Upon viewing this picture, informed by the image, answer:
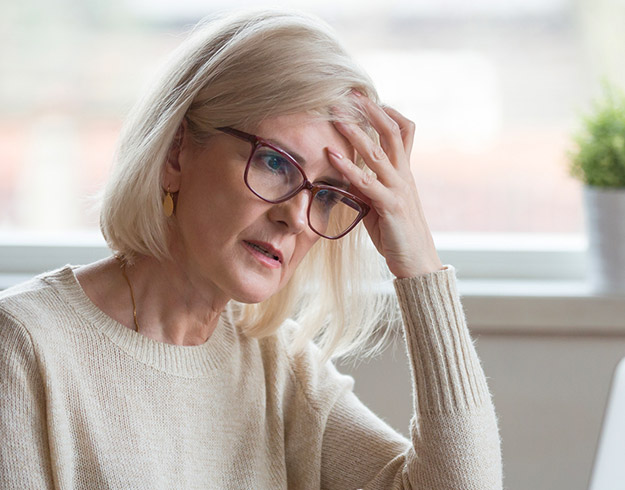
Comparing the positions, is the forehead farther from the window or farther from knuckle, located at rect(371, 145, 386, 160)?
the window

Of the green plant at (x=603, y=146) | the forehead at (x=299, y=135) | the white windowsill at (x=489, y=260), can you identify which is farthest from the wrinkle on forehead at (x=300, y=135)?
the green plant at (x=603, y=146)

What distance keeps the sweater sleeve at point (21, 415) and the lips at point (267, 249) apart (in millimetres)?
361

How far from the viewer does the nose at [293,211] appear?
1256mm

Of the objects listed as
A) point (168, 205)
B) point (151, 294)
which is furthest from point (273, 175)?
point (151, 294)

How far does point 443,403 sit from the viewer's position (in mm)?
1357

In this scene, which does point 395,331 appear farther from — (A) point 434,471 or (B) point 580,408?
(A) point 434,471

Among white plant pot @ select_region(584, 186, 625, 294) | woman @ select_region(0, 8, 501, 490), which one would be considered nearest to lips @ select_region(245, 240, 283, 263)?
woman @ select_region(0, 8, 501, 490)

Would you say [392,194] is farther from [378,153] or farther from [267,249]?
[267,249]

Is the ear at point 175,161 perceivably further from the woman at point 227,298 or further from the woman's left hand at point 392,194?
the woman's left hand at point 392,194

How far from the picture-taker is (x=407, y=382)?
83.4 inches

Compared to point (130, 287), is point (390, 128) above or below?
above

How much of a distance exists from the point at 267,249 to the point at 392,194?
232 mm

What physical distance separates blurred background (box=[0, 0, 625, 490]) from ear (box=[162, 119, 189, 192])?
0.96 m

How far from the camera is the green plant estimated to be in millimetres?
2031
